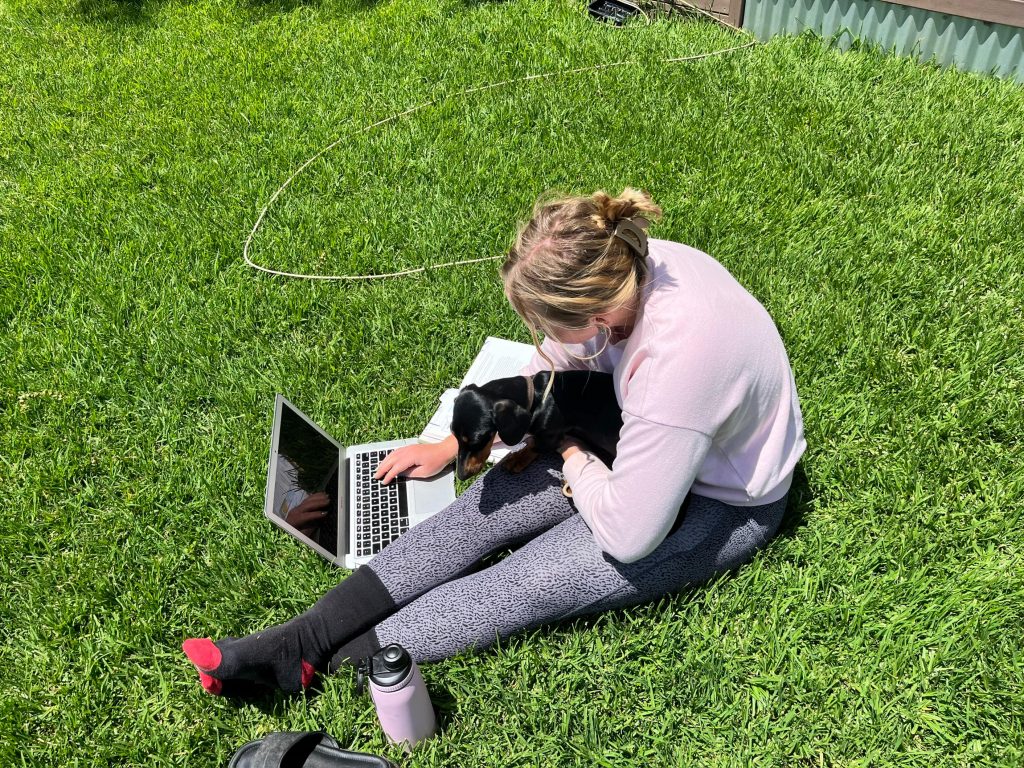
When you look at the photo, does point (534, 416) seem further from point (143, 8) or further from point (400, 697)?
point (143, 8)

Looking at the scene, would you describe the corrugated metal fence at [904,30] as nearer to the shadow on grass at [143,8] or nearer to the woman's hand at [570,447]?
the shadow on grass at [143,8]

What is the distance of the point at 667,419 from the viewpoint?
5.89 feet

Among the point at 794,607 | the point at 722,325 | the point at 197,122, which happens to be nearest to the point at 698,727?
the point at 794,607

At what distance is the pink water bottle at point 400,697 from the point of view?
1897 millimetres

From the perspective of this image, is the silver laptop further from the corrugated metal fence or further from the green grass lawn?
the corrugated metal fence

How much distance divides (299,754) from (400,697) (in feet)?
1.15

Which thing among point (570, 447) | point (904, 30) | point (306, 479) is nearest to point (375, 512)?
point (306, 479)

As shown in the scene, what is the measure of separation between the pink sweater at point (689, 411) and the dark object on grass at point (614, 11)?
516 cm

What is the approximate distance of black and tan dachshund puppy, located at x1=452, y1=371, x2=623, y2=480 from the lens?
2.22 meters

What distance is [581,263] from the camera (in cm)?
188

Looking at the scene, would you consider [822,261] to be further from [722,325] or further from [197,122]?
[197,122]

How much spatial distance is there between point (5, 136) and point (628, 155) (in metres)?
5.15

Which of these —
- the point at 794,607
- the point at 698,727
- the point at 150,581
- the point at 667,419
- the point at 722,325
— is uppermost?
the point at 722,325

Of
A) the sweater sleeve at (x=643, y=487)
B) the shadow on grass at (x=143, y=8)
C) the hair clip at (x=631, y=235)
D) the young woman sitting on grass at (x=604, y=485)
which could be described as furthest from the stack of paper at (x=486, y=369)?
the shadow on grass at (x=143, y=8)
